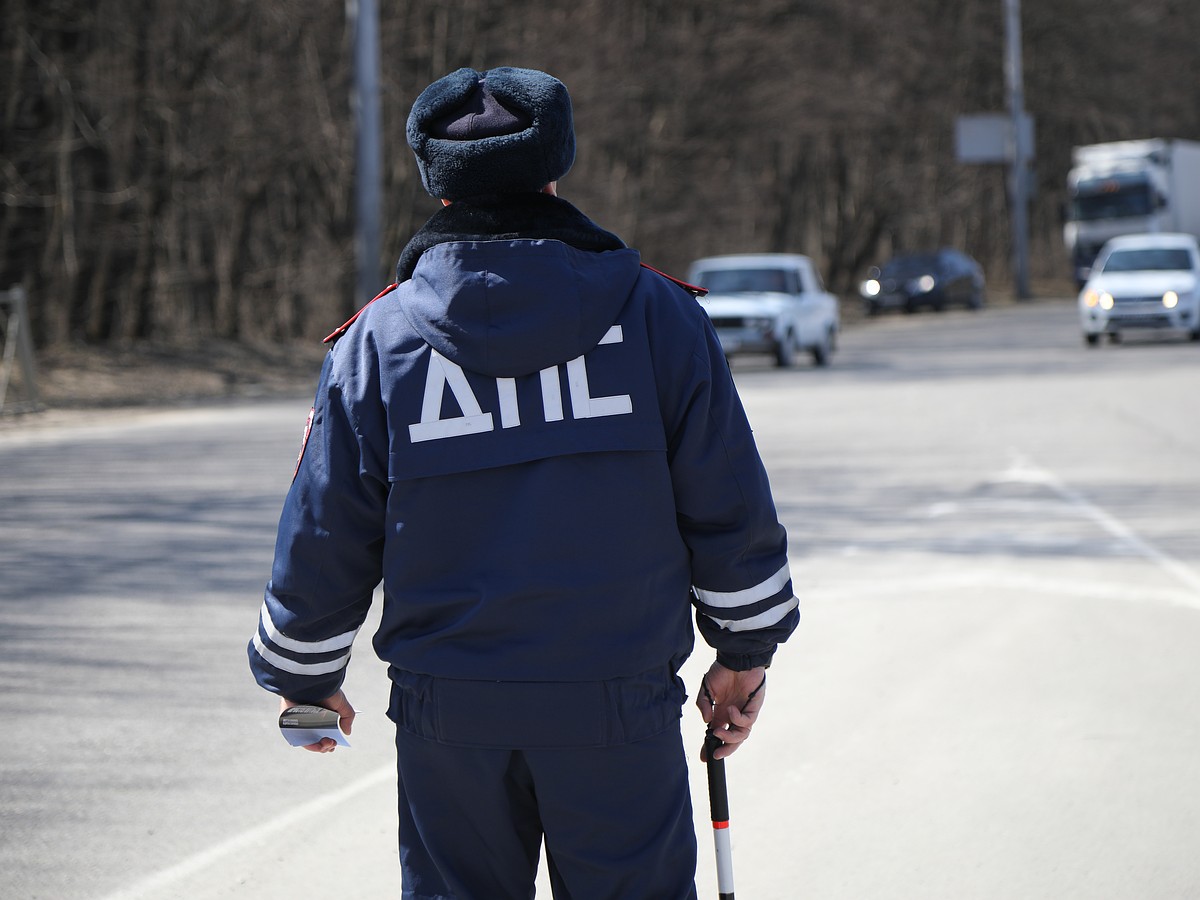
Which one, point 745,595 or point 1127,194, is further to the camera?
point 1127,194

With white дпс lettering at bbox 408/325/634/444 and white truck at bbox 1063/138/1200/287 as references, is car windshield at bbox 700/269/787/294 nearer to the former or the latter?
white дпс lettering at bbox 408/325/634/444

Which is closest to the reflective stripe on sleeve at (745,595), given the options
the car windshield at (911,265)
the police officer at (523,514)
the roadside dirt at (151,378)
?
the police officer at (523,514)

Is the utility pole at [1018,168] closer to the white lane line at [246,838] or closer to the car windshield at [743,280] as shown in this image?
the car windshield at [743,280]

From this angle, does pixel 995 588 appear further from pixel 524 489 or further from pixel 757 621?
pixel 524 489

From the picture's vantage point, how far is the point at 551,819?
2.66 m

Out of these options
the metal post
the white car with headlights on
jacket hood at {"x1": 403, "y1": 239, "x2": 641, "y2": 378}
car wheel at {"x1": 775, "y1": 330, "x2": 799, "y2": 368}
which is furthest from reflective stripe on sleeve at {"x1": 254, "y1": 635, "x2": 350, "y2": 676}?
the white car with headlights on

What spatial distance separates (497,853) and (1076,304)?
44682 millimetres

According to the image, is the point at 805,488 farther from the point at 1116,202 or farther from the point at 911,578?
the point at 1116,202

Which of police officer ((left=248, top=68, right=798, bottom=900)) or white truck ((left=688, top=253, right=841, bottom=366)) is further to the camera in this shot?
white truck ((left=688, top=253, right=841, bottom=366))

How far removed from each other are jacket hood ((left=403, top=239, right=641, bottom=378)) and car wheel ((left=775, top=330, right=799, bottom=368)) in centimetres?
2168

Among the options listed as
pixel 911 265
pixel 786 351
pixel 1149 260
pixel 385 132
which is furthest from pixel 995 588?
pixel 911 265

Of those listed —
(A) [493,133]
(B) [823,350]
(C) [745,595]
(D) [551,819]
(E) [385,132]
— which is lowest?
(B) [823,350]

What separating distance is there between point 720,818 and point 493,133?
1270 mm

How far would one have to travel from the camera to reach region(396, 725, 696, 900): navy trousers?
2.63 m
